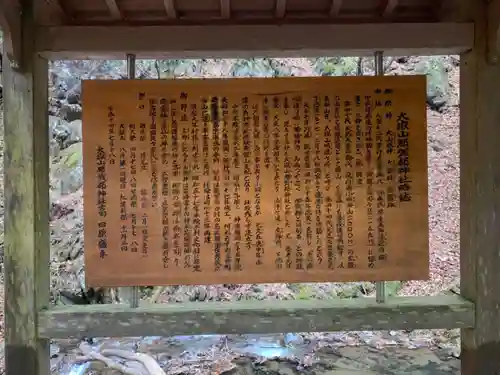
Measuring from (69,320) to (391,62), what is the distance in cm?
768

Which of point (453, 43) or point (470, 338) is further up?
point (453, 43)

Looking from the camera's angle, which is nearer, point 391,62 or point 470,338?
point 470,338

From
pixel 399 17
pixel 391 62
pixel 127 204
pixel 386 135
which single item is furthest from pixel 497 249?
pixel 391 62

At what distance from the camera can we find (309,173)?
10.0ft

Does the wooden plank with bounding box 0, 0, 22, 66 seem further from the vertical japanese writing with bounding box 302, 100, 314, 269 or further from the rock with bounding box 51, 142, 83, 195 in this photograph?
the rock with bounding box 51, 142, 83, 195

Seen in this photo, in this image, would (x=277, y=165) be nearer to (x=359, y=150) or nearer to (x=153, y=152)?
(x=359, y=150)

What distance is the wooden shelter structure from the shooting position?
2969 millimetres

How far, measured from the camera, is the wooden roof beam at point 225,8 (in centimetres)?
294

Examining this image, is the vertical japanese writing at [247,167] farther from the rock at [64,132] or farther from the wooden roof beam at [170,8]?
the rock at [64,132]

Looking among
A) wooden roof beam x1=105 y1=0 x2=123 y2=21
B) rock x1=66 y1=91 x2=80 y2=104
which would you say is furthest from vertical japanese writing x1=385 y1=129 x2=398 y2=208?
rock x1=66 y1=91 x2=80 y2=104

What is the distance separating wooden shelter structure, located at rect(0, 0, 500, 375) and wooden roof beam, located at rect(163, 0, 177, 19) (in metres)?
0.01

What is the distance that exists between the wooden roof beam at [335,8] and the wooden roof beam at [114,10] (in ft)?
4.36

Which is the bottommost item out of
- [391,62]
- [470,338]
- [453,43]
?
[470,338]

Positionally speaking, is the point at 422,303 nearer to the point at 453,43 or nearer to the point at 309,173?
the point at 309,173
